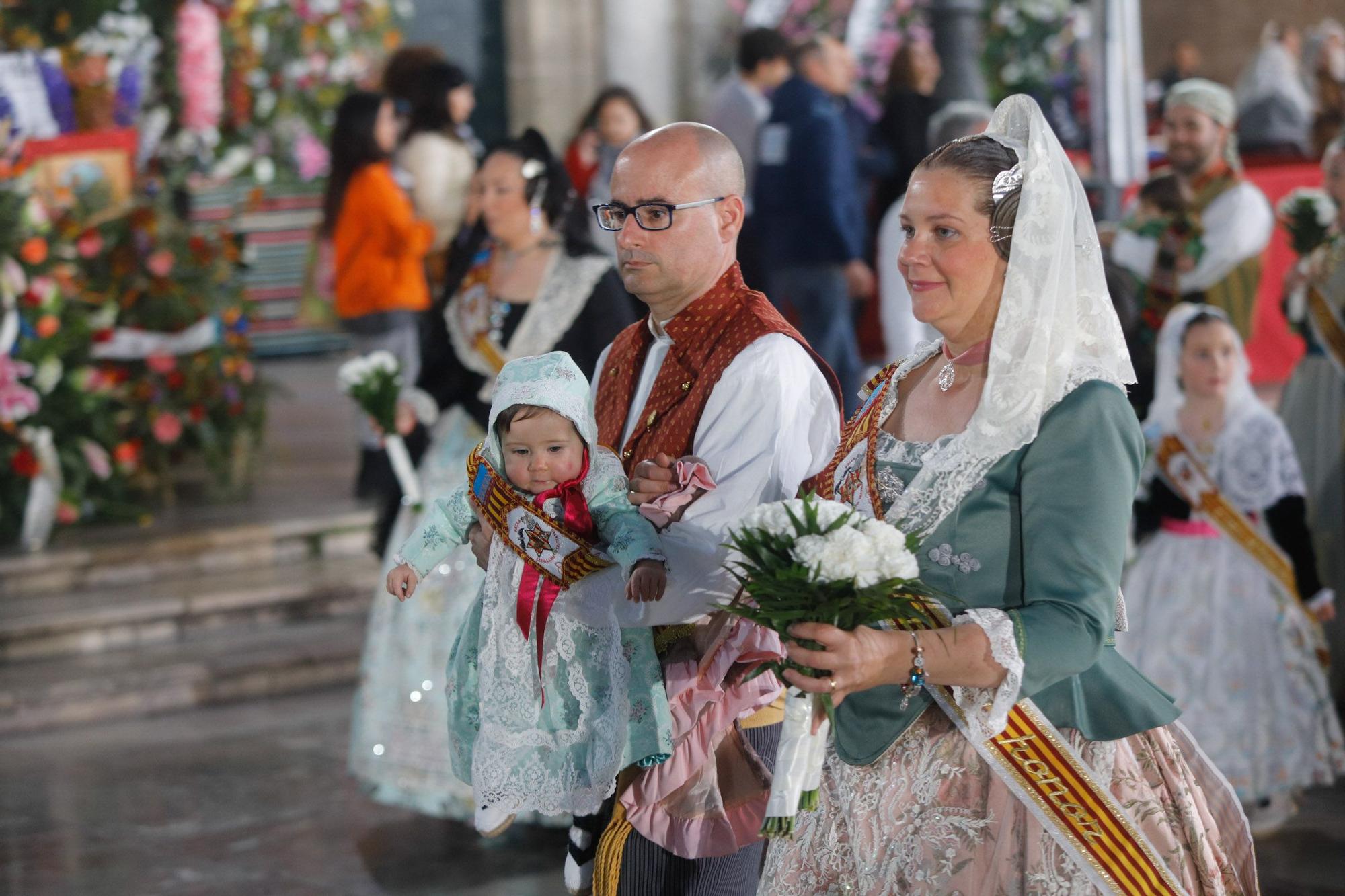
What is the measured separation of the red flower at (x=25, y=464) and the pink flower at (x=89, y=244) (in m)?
1.03

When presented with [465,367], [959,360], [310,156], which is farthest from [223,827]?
[310,156]

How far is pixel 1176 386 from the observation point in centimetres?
576

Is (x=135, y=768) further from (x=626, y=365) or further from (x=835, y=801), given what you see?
(x=835, y=801)

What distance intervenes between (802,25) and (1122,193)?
3876mm

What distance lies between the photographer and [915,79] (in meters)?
9.92

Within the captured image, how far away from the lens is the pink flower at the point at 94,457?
8.78 metres

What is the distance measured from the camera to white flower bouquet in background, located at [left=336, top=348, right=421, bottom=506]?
18.1ft

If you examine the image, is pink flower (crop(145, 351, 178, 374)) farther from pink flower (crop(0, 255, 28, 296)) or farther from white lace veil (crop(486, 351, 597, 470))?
white lace veil (crop(486, 351, 597, 470))

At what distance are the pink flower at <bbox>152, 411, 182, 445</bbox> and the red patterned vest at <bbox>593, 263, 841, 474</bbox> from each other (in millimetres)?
6200

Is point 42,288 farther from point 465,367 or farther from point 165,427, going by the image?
point 465,367

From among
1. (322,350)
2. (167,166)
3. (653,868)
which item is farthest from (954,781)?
(322,350)

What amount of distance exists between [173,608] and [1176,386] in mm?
4506

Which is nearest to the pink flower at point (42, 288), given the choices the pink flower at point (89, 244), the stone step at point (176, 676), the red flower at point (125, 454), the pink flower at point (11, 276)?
the pink flower at point (11, 276)

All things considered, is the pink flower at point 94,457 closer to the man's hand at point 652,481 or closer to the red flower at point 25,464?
the red flower at point 25,464
